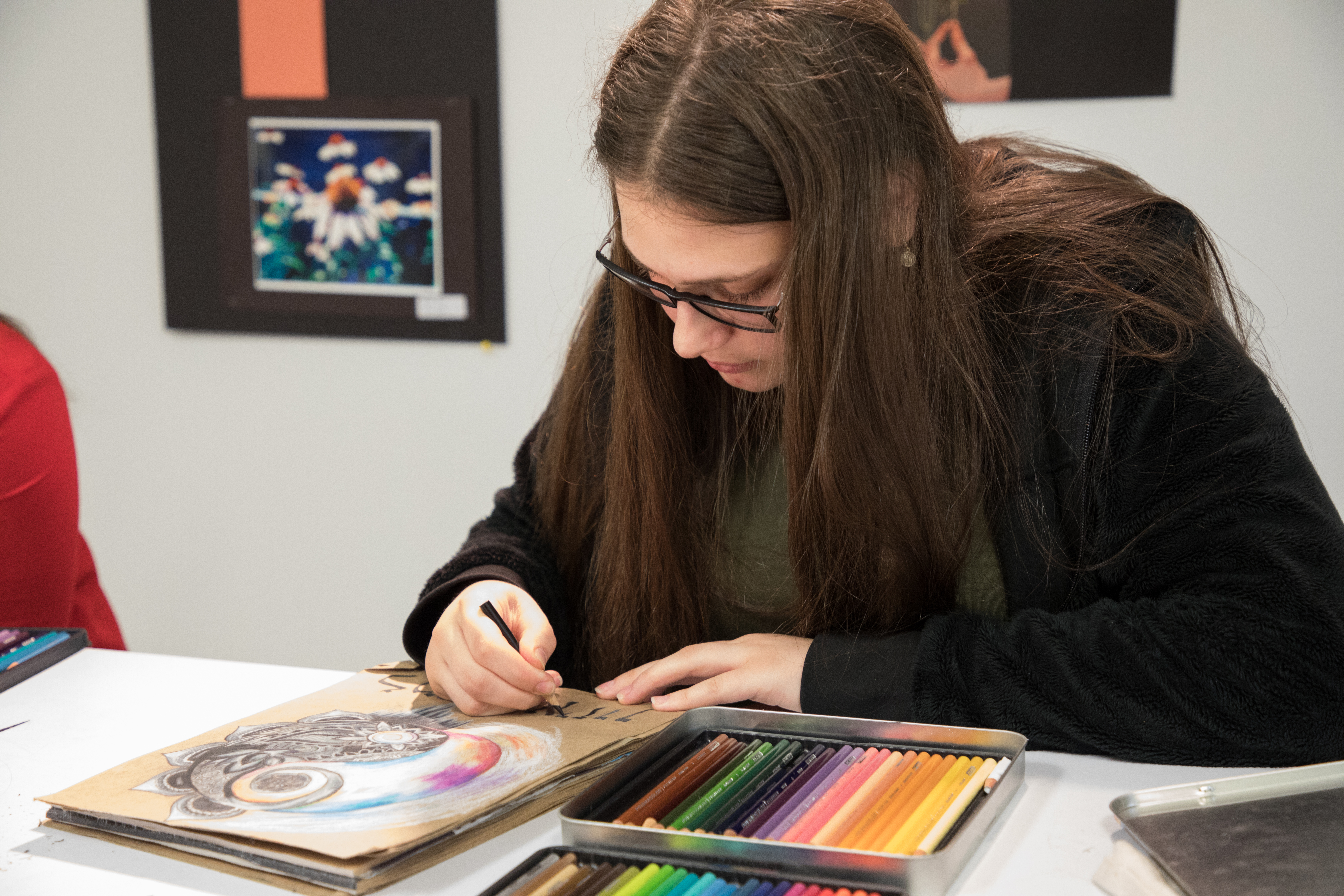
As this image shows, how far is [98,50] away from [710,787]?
2.35 meters

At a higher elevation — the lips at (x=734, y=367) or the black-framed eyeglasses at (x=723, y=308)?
the black-framed eyeglasses at (x=723, y=308)

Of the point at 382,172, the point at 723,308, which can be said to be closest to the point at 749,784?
the point at 723,308

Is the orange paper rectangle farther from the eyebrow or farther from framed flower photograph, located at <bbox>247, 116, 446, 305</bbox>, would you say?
the eyebrow

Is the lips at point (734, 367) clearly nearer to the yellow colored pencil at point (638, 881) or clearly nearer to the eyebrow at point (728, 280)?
the eyebrow at point (728, 280)

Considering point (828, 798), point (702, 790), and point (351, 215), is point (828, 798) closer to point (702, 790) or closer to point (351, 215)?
point (702, 790)

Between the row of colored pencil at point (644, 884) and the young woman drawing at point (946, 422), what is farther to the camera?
the young woman drawing at point (946, 422)

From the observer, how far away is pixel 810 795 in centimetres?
70

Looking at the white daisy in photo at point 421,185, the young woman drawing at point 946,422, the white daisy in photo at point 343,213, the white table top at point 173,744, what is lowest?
the white table top at point 173,744

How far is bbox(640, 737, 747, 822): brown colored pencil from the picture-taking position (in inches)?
27.0

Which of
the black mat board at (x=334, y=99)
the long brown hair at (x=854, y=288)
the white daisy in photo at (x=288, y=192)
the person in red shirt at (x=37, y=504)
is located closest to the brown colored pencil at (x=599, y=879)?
the long brown hair at (x=854, y=288)

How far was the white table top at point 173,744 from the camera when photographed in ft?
2.16

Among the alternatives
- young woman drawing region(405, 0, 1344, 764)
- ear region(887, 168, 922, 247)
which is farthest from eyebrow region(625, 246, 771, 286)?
ear region(887, 168, 922, 247)

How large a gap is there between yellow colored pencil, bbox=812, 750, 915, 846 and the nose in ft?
1.16

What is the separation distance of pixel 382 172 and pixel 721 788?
1827mm
